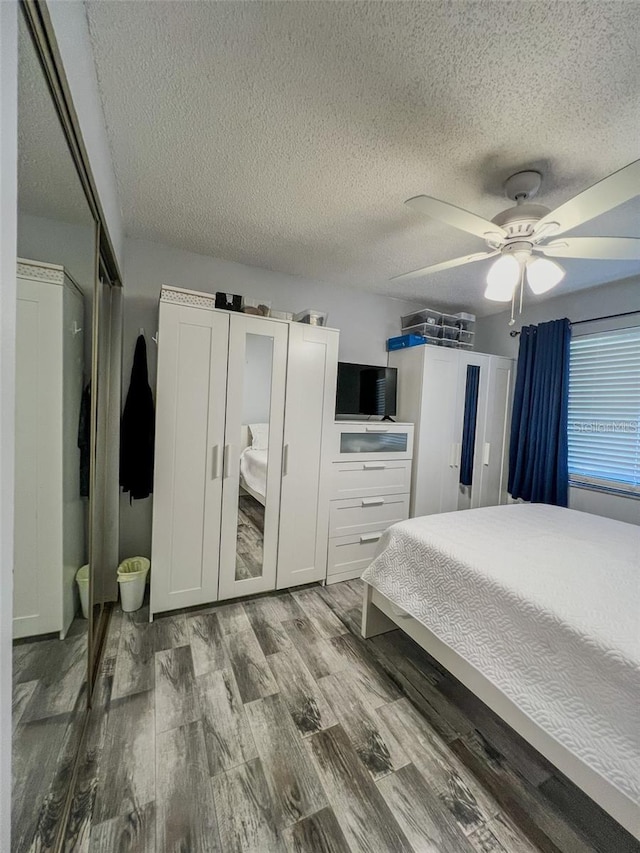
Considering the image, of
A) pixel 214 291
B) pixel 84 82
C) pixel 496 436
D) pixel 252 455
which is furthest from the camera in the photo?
pixel 496 436

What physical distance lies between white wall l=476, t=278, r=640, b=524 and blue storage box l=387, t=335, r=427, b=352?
115 cm

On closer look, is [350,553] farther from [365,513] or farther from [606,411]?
[606,411]

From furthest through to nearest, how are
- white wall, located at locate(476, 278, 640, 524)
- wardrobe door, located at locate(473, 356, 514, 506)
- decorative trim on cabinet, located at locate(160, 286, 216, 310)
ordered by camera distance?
wardrobe door, located at locate(473, 356, 514, 506), white wall, located at locate(476, 278, 640, 524), decorative trim on cabinet, located at locate(160, 286, 216, 310)

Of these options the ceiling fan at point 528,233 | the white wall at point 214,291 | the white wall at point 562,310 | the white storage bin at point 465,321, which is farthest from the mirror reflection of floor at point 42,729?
the white wall at point 562,310

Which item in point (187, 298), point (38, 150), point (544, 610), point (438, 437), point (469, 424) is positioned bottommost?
point (544, 610)

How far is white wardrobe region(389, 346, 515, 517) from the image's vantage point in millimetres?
2921

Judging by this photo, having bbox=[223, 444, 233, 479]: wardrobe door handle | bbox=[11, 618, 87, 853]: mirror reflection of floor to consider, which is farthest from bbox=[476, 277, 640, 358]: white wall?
bbox=[11, 618, 87, 853]: mirror reflection of floor

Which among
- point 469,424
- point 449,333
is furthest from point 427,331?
point 469,424

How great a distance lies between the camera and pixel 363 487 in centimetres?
268

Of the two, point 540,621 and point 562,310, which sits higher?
point 562,310

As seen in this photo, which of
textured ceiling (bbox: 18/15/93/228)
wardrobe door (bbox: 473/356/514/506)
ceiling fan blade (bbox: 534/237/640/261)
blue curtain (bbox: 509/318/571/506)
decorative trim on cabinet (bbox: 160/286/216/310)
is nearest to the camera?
textured ceiling (bbox: 18/15/93/228)

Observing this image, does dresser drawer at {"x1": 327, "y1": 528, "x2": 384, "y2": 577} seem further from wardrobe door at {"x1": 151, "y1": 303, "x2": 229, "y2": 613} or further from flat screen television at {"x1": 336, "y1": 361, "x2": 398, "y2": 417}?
flat screen television at {"x1": 336, "y1": 361, "x2": 398, "y2": 417}

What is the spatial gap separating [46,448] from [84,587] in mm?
793

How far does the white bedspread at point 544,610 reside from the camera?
920 mm
